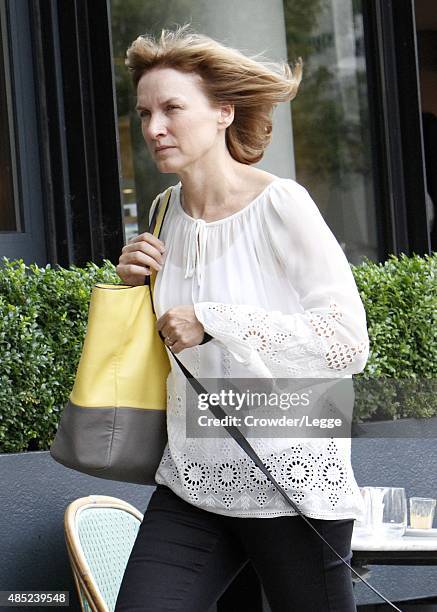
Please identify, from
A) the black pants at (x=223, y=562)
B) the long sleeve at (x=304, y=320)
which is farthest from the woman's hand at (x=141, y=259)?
the black pants at (x=223, y=562)

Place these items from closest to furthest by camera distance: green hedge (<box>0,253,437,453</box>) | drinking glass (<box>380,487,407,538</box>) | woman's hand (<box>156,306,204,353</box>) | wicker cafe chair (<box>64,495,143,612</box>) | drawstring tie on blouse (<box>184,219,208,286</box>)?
woman's hand (<box>156,306,204,353</box>) < drawstring tie on blouse (<box>184,219,208,286</box>) < drinking glass (<box>380,487,407,538</box>) < wicker cafe chair (<box>64,495,143,612</box>) < green hedge (<box>0,253,437,453</box>)

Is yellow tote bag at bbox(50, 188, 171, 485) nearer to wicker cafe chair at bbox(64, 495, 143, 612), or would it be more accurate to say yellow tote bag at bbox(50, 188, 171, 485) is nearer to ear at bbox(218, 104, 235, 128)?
ear at bbox(218, 104, 235, 128)

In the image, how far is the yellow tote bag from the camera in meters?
2.39

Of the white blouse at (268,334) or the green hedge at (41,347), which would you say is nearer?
the white blouse at (268,334)

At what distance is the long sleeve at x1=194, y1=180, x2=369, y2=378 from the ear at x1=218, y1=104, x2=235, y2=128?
0.29m

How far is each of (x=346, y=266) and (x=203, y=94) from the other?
1.62 ft

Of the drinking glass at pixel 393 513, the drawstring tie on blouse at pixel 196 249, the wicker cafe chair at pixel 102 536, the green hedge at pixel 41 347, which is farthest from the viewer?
the green hedge at pixel 41 347

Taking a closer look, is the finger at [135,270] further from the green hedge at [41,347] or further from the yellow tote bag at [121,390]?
the green hedge at [41,347]

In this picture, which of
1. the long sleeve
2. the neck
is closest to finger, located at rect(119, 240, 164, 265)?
the neck

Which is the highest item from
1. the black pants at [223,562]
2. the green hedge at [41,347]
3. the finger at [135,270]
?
the finger at [135,270]

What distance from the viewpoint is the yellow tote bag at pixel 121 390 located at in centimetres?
239

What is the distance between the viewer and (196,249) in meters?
2.34

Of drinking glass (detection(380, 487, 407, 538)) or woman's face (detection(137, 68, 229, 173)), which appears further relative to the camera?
drinking glass (detection(380, 487, 407, 538))

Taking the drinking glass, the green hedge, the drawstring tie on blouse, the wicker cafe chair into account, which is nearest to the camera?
the drawstring tie on blouse
